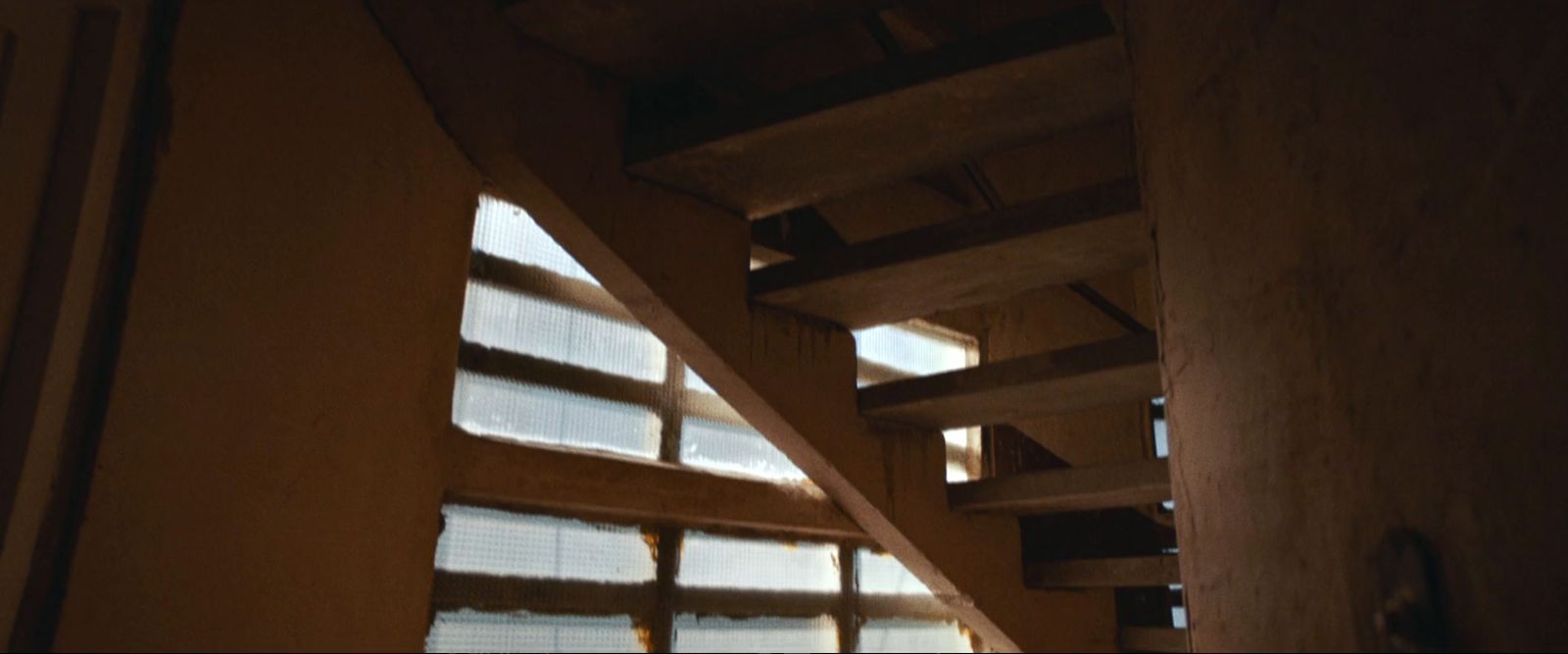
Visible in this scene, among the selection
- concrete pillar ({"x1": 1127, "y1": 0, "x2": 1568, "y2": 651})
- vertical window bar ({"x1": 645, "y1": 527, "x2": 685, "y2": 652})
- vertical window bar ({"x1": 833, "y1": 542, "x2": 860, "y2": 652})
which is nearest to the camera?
concrete pillar ({"x1": 1127, "y1": 0, "x2": 1568, "y2": 651})

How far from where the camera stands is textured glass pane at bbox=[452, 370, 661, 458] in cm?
258

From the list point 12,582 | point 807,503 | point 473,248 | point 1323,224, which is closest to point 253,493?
point 12,582

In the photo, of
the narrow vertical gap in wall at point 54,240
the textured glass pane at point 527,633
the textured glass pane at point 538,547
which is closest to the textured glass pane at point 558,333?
the textured glass pane at point 538,547

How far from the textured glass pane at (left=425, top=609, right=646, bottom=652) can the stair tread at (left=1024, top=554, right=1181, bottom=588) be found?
1.06m

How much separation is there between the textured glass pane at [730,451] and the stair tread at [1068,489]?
1.74 ft

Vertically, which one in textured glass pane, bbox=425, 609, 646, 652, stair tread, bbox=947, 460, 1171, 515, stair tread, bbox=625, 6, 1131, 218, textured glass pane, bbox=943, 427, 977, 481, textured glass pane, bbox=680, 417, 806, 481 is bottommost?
textured glass pane, bbox=425, 609, 646, 652

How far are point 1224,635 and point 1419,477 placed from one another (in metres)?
0.28

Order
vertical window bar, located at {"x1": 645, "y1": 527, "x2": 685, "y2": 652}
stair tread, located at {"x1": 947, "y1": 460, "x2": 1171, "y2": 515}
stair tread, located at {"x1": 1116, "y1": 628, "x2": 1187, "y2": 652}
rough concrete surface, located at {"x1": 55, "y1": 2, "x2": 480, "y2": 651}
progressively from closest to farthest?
A: rough concrete surface, located at {"x1": 55, "y1": 2, "x2": 480, "y2": 651}, stair tread, located at {"x1": 947, "y1": 460, "x2": 1171, "y2": 515}, stair tread, located at {"x1": 1116, "y1": 628, "x2": 1187, "y2": 652}, vertical window bar, located at {"x1": 645, "y1": 527, "x2": 685, "y2": 652}

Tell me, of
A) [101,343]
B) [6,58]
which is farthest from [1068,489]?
[6,58]

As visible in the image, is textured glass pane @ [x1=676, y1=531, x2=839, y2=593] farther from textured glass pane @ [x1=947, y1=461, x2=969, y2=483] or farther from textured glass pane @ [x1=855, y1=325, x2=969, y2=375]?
textured glass pane @ [x1=855, y1=325, x2=969, y2=375]

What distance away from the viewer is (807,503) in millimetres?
3164

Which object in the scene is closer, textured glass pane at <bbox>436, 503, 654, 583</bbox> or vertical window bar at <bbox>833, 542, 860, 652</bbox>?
textured glass pane at <bbox>436, 503, 654, 583</bbox>

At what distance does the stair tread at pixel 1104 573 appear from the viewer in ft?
8.54

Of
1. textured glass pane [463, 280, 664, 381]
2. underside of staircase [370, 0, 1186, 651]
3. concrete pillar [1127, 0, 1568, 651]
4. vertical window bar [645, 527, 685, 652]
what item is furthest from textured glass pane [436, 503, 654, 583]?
concrete pillar [1127, 0, 1568, 651]
